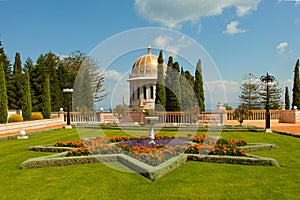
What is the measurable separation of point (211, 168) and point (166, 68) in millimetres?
21083

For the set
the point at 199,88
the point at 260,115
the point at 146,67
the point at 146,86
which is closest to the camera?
the point at 260,115

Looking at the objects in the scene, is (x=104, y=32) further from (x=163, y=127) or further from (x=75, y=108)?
(x=75, y=108)

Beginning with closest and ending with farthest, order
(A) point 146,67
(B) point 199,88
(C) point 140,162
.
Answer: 1. (C) point 140,162
2. (B) point 199,88
3. (A) point 146,67

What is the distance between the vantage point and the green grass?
15.4ft

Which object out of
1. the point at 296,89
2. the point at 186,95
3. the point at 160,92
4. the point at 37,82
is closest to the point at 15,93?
the point at 37,82

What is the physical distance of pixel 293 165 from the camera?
665cm

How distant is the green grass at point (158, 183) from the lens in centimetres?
469

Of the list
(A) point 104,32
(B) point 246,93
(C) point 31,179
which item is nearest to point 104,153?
(C) point 31,179

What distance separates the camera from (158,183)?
533 cm

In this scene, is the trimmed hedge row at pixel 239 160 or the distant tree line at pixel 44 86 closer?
the trimmed hedge row at pixel 239 160

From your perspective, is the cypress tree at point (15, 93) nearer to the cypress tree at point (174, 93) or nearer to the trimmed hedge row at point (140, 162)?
the cypress tree at point (174, 93)

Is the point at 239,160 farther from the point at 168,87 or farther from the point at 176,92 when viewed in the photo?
the point at 168,87

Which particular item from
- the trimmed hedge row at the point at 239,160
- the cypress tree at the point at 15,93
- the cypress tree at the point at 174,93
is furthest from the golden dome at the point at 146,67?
the trimmed hedge row at the point at 239,160

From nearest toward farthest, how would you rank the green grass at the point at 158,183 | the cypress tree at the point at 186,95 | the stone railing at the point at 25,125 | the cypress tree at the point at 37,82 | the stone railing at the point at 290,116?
1. the green grass at the point at 158,183
2. the stone railing at the point at 25,125
3. the stone railing at the point at 290,116
4. the cypress tree at the point at 186,95
5. the cypress tree at the point at 37,82
